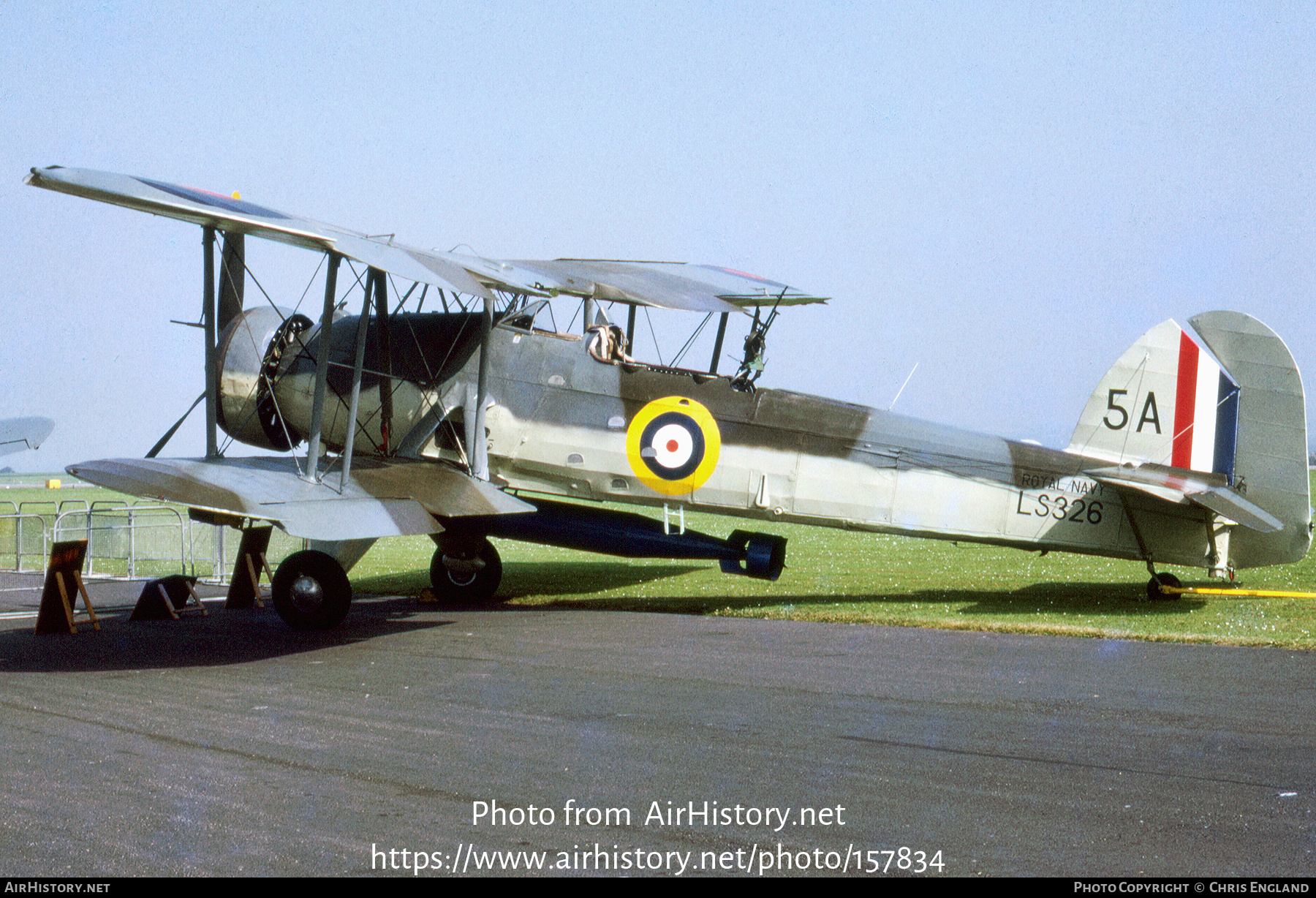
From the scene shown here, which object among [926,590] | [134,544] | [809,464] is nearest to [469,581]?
[809,464]

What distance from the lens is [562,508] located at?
12.5m

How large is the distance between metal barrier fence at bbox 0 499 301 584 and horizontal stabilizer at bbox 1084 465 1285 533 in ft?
38.3

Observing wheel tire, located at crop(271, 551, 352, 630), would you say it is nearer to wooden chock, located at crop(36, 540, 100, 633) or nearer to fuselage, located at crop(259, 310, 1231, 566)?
fuselage, located at crop(259, 310, 1231, 566)

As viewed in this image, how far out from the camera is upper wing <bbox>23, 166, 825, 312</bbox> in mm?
8312

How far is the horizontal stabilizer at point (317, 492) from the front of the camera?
886 cm

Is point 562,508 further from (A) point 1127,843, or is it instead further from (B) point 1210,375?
(A) point 1127,843

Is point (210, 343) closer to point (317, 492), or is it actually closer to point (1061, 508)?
point (317, 492)

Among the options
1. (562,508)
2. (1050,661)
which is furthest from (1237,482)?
(562,508)

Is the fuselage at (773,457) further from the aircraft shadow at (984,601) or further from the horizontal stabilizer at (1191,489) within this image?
the aircraft shadow at (984,601)

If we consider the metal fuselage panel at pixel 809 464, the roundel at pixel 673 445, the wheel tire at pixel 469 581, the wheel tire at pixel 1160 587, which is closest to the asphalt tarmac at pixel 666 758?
the metal fuselage panel at pixel 809 464

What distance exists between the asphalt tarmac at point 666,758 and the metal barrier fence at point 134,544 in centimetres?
837

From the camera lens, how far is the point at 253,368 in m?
11.5

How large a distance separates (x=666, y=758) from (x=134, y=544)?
16.1m

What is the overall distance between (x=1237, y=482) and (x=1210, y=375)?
1.06 metres
